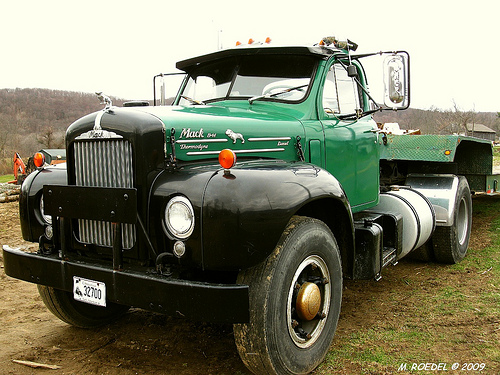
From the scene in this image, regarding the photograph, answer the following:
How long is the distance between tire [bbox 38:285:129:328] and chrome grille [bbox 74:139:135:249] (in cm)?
73

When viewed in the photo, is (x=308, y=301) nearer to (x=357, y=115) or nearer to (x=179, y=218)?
(x=179, y=218)

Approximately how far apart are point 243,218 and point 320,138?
1.58 meters

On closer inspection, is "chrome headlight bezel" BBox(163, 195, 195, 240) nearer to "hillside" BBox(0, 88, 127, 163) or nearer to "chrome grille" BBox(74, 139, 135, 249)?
"chrome grille" BBox(74, 139, 135, 249)

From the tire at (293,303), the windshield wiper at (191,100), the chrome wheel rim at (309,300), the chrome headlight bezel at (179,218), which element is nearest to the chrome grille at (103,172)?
the chrome headlight bezel at (179,218)

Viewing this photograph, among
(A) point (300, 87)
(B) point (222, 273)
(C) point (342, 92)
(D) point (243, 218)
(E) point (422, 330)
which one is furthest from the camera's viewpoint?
(C) point (342, 92)

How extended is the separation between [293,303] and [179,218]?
918 mm

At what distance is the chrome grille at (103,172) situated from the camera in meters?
2.81

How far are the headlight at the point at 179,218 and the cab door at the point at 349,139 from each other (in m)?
1.66

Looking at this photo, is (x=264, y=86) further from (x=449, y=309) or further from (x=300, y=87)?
(x=449, y=309)

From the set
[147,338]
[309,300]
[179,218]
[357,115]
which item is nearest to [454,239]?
[357,115]

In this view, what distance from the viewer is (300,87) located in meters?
3.90

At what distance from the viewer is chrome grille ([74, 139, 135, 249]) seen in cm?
281

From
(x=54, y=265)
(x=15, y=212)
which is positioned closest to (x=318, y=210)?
(x=54, y=265)

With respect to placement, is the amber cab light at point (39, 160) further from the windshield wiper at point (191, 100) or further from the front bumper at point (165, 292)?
the windshield wiper at point (191, 100)
